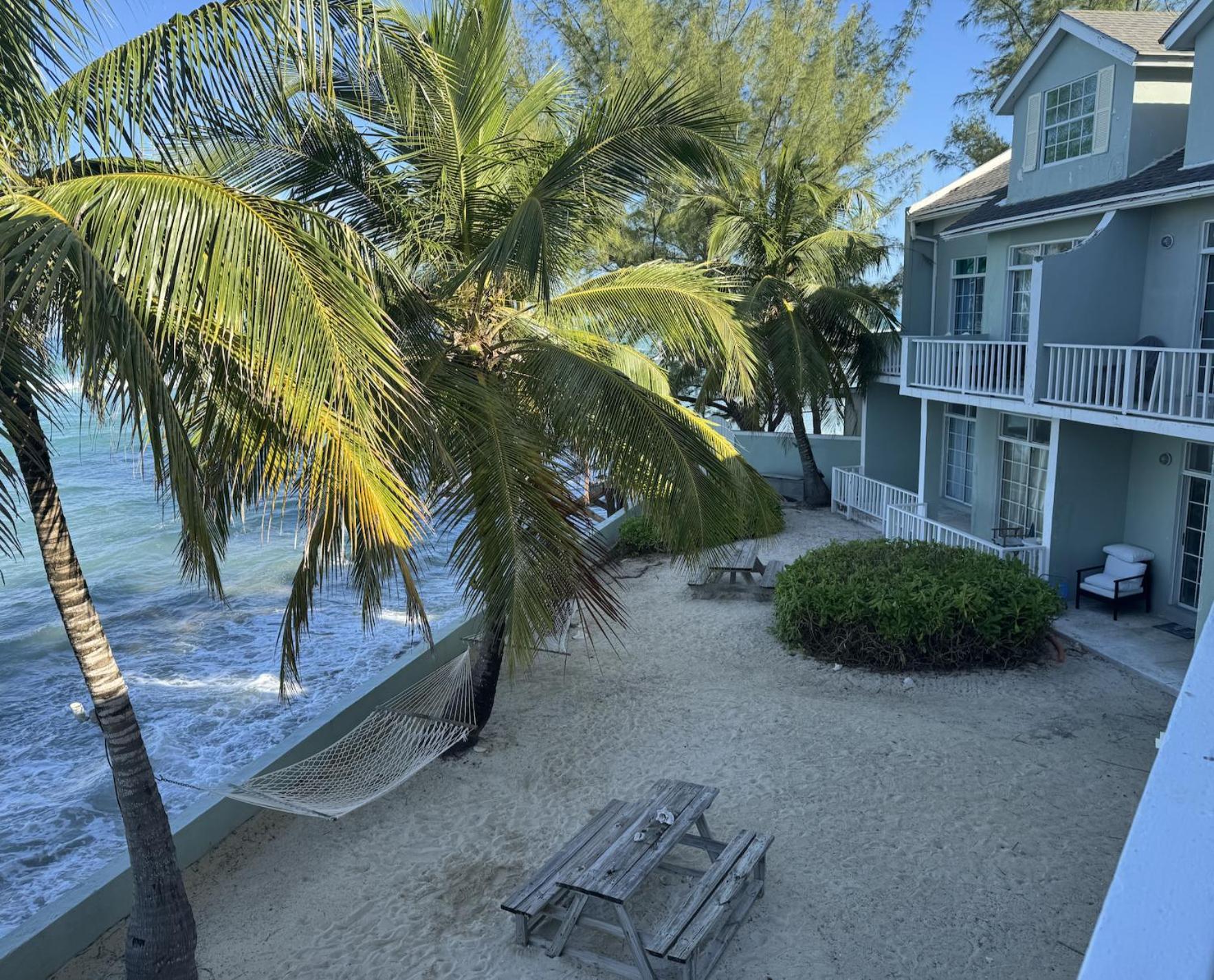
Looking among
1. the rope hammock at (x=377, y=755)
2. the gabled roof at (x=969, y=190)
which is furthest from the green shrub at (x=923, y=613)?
the gabled roof at (x=969, y=190)

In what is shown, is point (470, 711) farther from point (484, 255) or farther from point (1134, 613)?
point (1134, 613)

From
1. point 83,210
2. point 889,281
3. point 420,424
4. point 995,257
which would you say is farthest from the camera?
point 889,281

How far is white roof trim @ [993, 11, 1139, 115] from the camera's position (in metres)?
12.1

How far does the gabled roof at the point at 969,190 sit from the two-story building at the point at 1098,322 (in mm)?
1045

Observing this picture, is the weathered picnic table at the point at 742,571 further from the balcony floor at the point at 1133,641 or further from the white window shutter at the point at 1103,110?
the white window shutter at the point at 1103,110

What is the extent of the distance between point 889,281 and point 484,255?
20.6 meters

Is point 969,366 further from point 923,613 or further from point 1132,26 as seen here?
point 1132,26

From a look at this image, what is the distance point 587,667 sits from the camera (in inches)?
444

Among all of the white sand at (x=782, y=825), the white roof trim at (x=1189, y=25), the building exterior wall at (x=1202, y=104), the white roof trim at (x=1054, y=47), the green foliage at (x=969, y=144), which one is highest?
the green foliage at (x=969, y=144)

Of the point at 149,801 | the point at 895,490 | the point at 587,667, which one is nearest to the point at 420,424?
the point at 149,801

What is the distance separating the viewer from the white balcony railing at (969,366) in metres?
12.5

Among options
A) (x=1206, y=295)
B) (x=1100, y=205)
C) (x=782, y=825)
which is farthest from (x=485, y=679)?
(x=1100, y=205)

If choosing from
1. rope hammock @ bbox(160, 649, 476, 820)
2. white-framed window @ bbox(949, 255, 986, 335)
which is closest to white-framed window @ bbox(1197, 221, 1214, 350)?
white-framed window @ bbox(949, 255, 986, 335)

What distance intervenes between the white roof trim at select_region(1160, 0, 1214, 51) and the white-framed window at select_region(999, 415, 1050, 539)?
5.07 meters
